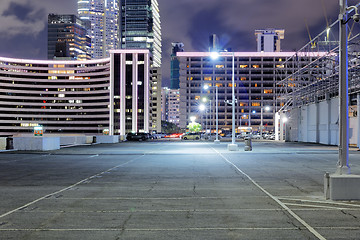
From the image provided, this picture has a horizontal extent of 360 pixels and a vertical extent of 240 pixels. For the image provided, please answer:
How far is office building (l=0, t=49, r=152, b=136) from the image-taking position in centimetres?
15950

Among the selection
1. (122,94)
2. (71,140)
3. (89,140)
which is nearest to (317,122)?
(89,140)

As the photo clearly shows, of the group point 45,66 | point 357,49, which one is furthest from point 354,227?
point 45,66

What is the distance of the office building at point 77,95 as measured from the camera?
15950 centimetres

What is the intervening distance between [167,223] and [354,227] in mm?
3617

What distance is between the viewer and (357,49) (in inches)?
1724

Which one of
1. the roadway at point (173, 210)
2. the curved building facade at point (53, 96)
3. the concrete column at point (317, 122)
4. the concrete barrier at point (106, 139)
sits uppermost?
the curved building facade at point (53, 96)

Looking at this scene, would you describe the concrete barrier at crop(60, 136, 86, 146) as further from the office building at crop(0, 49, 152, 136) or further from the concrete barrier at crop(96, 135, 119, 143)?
the office building at crop(0, 49, 152, 136)

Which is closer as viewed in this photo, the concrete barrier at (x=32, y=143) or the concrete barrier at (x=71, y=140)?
the concrete barrier at (x=32, y=143)

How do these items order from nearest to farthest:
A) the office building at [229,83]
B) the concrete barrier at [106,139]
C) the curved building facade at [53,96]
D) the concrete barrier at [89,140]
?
the concrete barrier at [89,140]
the concrete barrier at [106,139]
the office building at [229,83]
the curved building facade at [53,96]

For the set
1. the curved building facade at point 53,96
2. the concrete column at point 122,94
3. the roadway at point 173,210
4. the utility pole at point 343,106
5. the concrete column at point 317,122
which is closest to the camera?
the roadway at point 173,210

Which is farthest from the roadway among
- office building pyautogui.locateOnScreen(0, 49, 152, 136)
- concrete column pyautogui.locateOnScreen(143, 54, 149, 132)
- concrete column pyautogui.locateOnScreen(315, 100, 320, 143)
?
office building pyautogui.locateOnScreen(0, 49, 152, 136)

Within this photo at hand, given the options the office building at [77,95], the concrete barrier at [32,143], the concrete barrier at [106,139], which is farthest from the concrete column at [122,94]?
the concrete barrier at [32,143]

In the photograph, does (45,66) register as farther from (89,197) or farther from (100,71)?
(89,197)

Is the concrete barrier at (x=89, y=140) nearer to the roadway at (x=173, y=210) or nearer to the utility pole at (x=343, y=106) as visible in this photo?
the roadway at (x=173, y=210)
